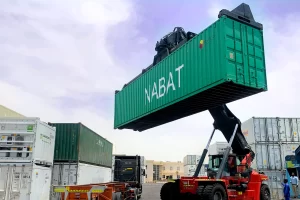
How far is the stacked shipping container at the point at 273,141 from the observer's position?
59.1 feet

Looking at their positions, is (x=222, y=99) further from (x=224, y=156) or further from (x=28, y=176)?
(x=28, y=176)

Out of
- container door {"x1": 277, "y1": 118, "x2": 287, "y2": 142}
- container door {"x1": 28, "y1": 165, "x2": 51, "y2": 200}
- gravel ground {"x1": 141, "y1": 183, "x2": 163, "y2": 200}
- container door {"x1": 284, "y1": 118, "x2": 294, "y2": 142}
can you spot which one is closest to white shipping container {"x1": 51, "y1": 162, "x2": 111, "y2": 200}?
container door {"x1": 28, "y1": 165, "x2": 51, "y2": 200}

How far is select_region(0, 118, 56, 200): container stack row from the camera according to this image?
32.7ft

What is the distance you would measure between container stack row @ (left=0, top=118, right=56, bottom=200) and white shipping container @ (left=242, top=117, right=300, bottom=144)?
12538mm

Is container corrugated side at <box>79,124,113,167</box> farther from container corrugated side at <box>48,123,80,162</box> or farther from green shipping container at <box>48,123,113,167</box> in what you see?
container corrugated side at <box>48,123,80,162</box>

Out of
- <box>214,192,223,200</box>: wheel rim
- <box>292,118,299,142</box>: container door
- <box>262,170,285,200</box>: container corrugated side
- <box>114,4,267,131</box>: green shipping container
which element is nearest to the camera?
<box>114,4,267,131</box>: green shipping container

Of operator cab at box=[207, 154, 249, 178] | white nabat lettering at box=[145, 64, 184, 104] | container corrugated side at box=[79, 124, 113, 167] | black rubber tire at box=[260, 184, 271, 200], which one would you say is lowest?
black rubber tire at box=[260, 184, 271, 200]

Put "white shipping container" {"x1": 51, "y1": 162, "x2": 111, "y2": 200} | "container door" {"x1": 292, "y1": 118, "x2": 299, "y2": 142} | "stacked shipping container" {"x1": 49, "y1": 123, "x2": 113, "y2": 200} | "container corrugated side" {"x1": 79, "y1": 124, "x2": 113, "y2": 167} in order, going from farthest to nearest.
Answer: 1. "container door" {"x1": 292, "y1": 118, "x2": 299, "y2": 142}
2. "container corrugated side" {"x1": 79, "y1": 124, "x2": 113, "y2": 167}
3. "stacked shipping container" {"x1": 49, "y1": 123, "x2": 113, "y2": 200}
4. "white shipping container" {"x1": 51, "y1": 162, "x2": 111, "y2": 200}

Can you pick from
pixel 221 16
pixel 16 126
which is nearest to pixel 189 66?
pixel 221 16

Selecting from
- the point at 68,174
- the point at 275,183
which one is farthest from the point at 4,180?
the point at 275,183

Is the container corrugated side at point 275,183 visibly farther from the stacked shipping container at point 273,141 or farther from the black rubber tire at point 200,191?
the black rubber tire at point 200,191

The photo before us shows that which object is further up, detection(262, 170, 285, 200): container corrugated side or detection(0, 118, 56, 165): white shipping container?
detection(0, 118, 56, 165): white shipping container

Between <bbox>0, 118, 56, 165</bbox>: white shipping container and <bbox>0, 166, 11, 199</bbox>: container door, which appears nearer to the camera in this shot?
<bbox>0, 166, 11, 199</bbox>: container door

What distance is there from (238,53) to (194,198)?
17.4ft
